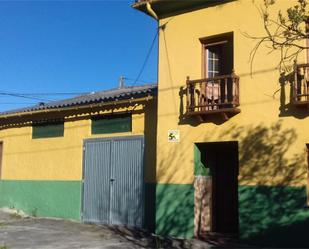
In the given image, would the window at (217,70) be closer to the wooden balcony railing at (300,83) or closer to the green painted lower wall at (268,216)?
the wooden balcony railing at (300,83)

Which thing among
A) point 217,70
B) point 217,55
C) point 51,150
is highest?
point 217,55

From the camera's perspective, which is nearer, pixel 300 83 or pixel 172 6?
pixel 300 83

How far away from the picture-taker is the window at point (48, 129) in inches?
668

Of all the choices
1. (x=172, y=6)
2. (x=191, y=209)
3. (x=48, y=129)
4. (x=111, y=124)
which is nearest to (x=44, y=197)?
(x=48, y=129)

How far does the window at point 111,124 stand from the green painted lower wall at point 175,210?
2495mm

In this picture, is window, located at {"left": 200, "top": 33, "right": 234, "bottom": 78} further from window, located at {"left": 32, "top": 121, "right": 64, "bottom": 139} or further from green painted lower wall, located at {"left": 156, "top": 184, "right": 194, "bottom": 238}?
window, located at {"left": 32, "top": 121, "right": 64, "bottom": 139}

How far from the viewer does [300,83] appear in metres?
10.8

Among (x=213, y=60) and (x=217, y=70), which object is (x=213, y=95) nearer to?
(x=217, y=70)

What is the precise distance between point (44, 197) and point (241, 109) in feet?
26.7

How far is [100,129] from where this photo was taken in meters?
15.5

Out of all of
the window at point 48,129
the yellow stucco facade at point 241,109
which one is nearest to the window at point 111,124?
the window at point 48,129

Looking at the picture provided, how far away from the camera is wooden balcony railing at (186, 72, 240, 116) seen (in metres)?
11.8

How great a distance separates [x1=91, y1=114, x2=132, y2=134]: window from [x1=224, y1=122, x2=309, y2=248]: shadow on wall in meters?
3.98

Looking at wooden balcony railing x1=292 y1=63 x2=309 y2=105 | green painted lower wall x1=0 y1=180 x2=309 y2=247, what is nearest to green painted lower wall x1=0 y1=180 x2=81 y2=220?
green painted lower wall x1=0 y1=180 x2=309 y2=247
